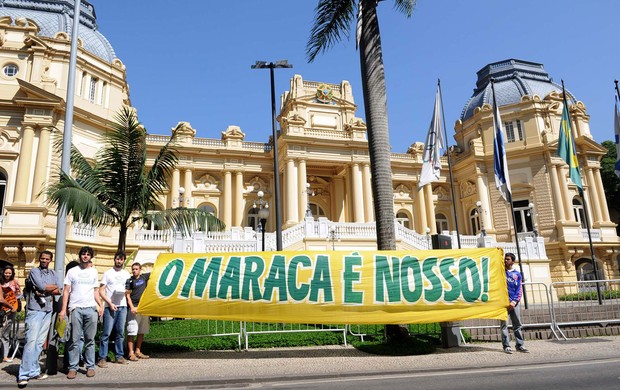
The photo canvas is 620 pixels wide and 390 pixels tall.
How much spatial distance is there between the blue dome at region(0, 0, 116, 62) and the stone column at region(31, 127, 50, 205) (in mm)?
8593

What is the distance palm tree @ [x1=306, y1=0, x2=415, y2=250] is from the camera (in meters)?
9.69

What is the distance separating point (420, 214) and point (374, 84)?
1046 inches

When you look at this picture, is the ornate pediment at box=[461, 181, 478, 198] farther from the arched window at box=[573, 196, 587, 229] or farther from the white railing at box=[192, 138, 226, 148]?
the white railing at box=[192, 138, 226, 148]

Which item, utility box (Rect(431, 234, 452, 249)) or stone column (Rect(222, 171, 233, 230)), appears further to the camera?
stone column (Rect(222, 171, 233, 230))

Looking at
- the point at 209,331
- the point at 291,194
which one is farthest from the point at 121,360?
the point at 291,194

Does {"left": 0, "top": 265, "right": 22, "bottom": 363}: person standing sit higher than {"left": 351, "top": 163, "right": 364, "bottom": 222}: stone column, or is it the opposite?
{"left": 351, "top": 163, "right": 364, "bottom": 222}: stone column

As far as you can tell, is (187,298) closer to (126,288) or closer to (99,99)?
(126,288)

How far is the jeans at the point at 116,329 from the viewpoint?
7469mm

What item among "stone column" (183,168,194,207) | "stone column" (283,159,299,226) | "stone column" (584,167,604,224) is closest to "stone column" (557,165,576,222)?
"stone column" (584,167,604,224)

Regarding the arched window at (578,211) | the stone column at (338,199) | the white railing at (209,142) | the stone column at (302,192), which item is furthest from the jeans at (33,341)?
the arched window at (578,211)

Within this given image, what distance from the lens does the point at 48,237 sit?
20516mm

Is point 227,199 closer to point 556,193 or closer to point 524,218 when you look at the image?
point 524,218

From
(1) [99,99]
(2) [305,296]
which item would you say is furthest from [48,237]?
(2) [305,296]

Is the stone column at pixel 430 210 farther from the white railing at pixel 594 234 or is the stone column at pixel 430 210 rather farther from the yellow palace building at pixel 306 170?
the white railing at pixel 594 234
